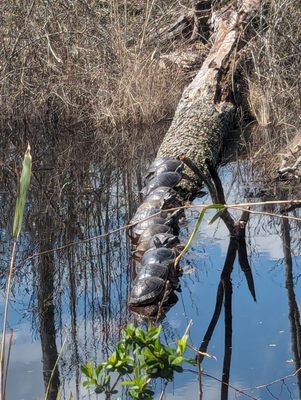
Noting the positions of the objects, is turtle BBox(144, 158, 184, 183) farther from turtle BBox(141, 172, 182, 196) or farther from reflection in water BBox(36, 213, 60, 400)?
reflection in water BBox(36, 213, 60, 400)

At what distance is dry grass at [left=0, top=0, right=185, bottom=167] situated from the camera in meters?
13.2

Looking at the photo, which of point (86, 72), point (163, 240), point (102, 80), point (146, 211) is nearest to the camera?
point (163, 240)

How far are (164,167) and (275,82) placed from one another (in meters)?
3.05

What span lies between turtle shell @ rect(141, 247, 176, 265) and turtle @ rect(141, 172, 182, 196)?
2185 mm

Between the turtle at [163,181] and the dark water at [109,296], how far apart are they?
0.31 metres

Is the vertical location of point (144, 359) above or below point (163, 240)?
below

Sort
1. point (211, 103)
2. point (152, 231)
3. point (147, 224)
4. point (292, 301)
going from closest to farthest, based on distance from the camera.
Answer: point (292, 301) → point (152, 231) → point (147, 224) → point (211, 103)

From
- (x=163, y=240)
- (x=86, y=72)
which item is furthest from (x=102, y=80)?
(x=163, y=240)

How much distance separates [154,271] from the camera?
660 cm

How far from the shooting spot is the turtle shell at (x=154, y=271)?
6578 millimetres

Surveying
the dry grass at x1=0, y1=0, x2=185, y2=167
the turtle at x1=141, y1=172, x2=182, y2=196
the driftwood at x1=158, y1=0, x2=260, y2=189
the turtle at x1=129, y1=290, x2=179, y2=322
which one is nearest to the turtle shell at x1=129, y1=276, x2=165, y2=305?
the turtle at x1=129, y1=290, x2=179, y2=322

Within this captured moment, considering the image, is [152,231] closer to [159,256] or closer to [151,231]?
[151,231]

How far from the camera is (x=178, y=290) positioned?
667 centimetres

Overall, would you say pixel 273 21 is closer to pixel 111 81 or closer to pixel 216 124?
pixel 216 124
